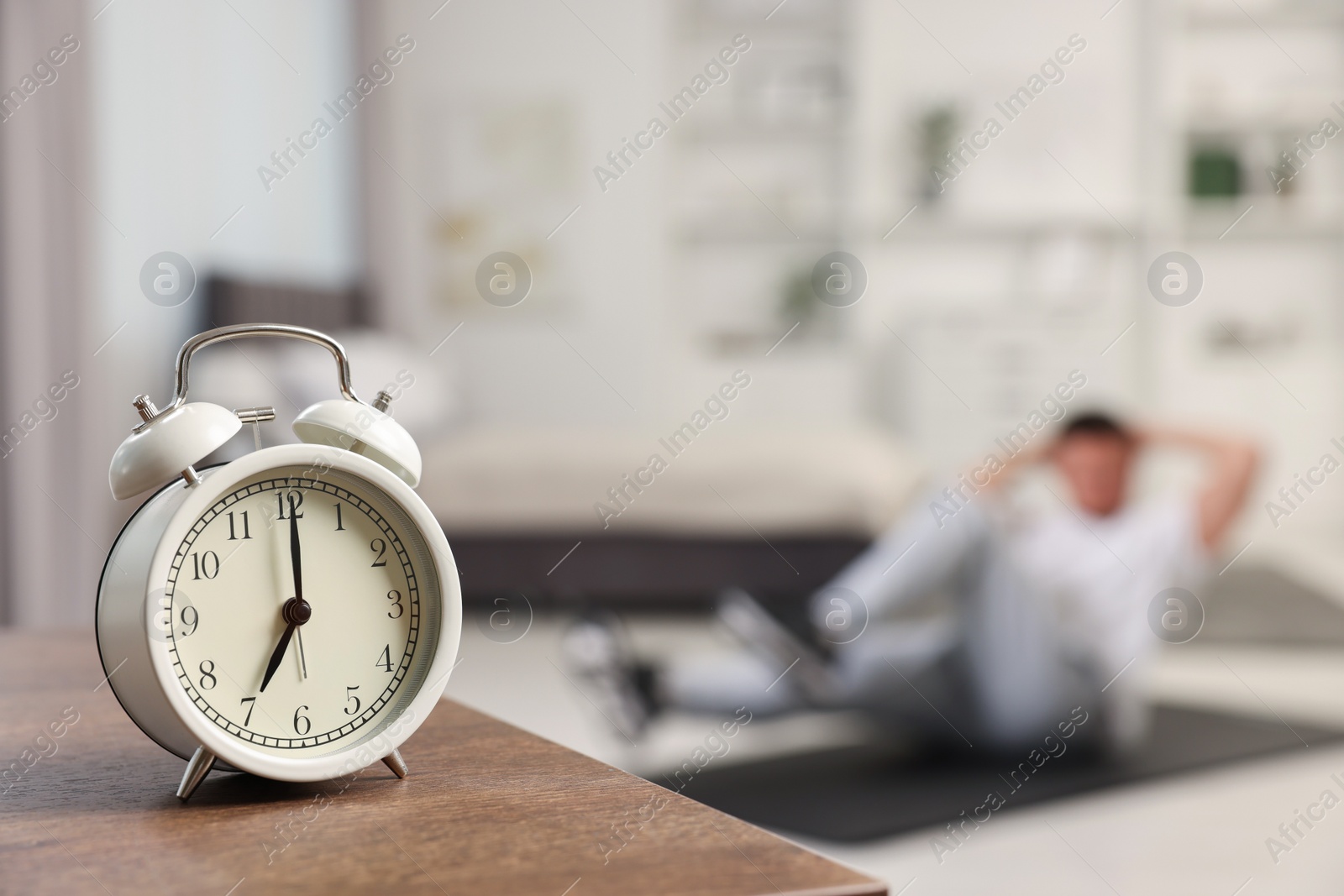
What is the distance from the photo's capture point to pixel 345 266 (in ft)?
17.3

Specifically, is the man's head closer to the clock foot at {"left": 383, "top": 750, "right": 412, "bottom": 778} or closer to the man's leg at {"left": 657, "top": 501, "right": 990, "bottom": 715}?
the man's leg at {"left": 657, "top": 501, "right": 990, "bottom": 715}

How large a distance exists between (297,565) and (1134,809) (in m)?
1.94

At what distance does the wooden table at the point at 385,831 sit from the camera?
395mm

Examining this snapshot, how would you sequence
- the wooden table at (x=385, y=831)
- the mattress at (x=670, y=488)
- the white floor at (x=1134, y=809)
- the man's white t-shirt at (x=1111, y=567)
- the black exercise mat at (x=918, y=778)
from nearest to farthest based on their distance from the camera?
the wooden table at (x=385, y=831) < the white floor at (x=1134, y=809) < the black exercise mat at (x=918, y=778) < the man's white t-shirt at (x=1111, y=567) < the mattress at (x=670, y=488)

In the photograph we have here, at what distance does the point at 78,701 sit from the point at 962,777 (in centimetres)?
188

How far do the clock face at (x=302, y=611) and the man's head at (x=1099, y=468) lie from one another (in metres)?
2.31

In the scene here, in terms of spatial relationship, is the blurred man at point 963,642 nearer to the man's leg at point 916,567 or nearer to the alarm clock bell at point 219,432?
the man's leg at point 916,567

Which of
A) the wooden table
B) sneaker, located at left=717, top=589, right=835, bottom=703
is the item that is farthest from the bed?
the wooden table

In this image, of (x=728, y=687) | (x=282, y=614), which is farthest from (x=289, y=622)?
(x=728, y=687)

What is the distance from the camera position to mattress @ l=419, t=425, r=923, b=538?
3.54 meters

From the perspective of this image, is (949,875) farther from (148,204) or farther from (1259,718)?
(148,204)

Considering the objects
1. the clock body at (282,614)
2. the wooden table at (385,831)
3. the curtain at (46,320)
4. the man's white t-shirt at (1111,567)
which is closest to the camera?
the wooden table at (385,831)

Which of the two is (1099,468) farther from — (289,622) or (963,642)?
(289,622)

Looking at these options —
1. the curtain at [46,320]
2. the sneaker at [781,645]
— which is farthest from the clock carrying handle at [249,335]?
the curtain at [46,320]
